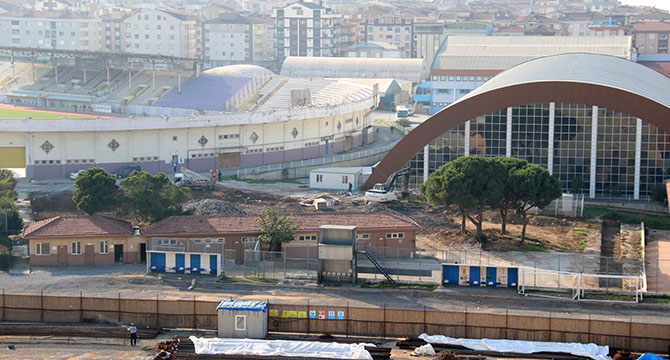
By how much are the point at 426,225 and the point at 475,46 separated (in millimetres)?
63693

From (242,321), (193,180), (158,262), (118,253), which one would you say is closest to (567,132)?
(193,180)

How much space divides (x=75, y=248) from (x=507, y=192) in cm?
2096

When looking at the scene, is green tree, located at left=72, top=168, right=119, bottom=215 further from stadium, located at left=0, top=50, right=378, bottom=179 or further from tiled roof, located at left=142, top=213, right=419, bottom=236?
stadium, located at left=0, top=50, right=378, bottom=179

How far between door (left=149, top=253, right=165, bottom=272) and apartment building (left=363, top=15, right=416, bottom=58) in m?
145

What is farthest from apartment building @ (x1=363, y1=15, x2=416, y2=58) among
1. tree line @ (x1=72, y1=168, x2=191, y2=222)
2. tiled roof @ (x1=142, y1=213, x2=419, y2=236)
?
tiled roof @ (x1=142, y1=213, x2=419, y2=236)

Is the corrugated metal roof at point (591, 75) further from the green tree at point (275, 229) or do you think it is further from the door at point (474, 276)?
the door at point (474, 276)

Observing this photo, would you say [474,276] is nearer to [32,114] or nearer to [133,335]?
[133,335]

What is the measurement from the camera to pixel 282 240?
46.6 m

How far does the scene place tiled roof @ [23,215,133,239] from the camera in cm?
4622

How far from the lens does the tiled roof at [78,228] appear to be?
1820 inches

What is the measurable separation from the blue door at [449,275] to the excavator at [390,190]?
1784 cm

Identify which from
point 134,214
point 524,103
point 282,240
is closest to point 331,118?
point 524,103

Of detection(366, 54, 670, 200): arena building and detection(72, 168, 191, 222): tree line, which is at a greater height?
detection(366, 54, 670, 200): arena building

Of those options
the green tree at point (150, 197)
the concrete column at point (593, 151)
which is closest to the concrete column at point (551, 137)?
the concrete column at point (593, 151)
